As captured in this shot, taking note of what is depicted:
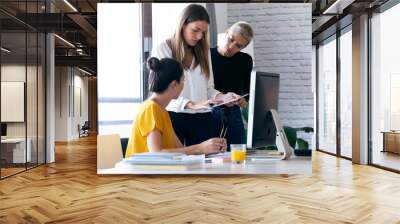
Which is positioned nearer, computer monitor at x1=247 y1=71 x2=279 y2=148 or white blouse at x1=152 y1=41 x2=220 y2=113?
computer monitor at x1=247 y1=71 x2=279 y2=148

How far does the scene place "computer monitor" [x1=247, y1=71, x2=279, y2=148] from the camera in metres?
3.28

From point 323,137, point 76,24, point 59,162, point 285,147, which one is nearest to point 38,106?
point 59,162

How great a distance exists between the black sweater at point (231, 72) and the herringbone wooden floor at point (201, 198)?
1219mm

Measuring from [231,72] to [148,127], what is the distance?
1.29m

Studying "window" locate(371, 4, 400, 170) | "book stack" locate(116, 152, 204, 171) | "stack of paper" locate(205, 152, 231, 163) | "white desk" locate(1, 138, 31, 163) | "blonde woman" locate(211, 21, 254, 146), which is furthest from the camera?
"window" locate(371, 4, 400, 170)

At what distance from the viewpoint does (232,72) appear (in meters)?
5.61

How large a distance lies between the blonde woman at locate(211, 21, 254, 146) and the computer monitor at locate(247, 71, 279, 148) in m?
1.88

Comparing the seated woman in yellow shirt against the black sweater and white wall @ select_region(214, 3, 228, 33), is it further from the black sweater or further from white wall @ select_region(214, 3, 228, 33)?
white wall @ select_region(214, 3, 228, 33)

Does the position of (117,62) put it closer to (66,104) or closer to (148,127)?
(148,127)

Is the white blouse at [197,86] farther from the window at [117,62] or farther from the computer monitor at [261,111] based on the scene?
the computer monitor at [261,111]

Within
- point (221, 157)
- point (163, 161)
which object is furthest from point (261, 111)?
point (163, 161)

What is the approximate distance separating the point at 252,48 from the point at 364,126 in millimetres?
3251

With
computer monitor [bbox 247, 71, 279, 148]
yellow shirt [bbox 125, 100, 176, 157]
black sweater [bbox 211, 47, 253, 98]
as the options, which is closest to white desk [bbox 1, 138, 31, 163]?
yellow shirt [bbox 125, 100, 176, 157]

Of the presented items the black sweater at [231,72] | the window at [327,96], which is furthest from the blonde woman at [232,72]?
the window at [327,96]
